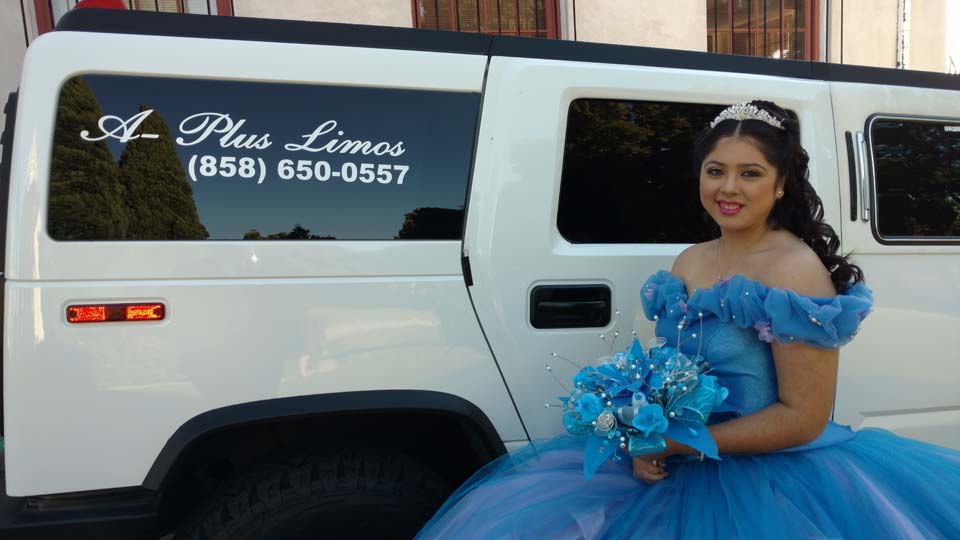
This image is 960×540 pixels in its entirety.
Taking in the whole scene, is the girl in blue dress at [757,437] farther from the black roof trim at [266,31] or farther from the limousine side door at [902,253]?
the black roof trim at [266,31]

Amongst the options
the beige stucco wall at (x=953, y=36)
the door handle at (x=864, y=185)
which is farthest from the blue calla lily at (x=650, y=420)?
the beige stucco wall at (x=953, y=36)

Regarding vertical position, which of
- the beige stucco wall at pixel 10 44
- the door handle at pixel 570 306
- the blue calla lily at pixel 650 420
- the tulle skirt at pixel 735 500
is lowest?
the tulle skirt at pixel 735 500

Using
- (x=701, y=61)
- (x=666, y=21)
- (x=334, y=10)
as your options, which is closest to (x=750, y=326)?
(x=701, y=61)

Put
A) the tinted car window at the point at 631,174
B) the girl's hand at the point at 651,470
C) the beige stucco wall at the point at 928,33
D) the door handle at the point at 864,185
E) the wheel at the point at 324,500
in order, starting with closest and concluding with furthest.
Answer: the girl's hand at the point at 651,470, the wheel at the point at 324,500, the tinted car window at the point at 631,174, the door handle at the point at 864,185, the beige stucco wall at the point at 928,33

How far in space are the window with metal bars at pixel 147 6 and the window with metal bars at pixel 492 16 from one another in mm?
1937

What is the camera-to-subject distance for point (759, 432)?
Result: 4.36 ft

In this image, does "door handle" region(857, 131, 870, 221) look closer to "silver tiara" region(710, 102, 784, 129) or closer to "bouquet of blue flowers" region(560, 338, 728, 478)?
"silver tiara" region(710, 102, 784, 129)

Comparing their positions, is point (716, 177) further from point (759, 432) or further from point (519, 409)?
point (519, 409)

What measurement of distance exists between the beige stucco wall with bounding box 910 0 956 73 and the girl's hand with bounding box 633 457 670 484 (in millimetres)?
8477

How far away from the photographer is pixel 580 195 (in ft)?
6.25

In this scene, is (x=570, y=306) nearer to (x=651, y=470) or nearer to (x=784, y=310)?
(x=651, y=470)

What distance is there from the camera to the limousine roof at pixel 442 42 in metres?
1.64

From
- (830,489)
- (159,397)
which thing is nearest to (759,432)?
(830,489)

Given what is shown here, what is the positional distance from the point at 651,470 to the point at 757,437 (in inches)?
9.6
